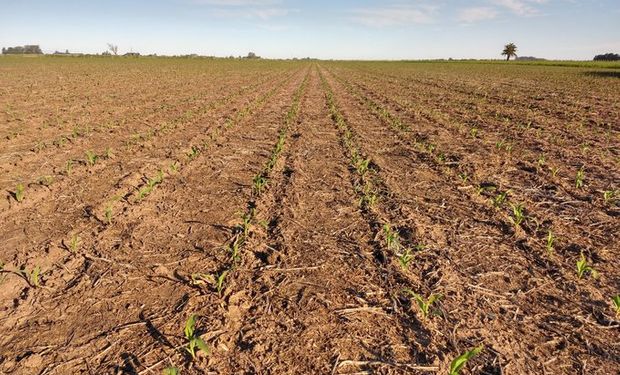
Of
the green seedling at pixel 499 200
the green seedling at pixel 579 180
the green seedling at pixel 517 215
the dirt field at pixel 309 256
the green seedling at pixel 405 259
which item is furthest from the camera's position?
the green seedling at pixel 579 180

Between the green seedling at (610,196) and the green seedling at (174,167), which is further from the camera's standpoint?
the green seedling at (174,167)

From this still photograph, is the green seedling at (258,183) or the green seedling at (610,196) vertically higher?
the green seedling at (610,196)

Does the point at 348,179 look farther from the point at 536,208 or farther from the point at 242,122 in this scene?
the point at 242,122

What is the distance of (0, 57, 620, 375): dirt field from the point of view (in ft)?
10.0

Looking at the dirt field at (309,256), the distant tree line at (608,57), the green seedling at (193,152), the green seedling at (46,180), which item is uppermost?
the distant tree line at (608,57)

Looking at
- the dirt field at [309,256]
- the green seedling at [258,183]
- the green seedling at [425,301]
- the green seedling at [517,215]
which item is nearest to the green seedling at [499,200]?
the dirt field at [309,256]

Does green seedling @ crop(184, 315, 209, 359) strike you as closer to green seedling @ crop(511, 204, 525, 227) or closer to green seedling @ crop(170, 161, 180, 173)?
green seedling @ crop(511, 204, 525, 227)

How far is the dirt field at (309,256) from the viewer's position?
121 inches

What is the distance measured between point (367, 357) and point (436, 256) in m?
1.82

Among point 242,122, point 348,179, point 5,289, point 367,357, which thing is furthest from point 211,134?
point 367,357

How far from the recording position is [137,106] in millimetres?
16391

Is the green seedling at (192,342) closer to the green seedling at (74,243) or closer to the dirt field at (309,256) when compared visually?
the dirt field at (309,256)

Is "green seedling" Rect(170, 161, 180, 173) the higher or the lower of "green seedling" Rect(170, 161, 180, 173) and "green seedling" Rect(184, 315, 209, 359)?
the higher

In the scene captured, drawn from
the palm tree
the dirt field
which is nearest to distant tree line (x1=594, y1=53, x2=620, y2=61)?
the palm tree
